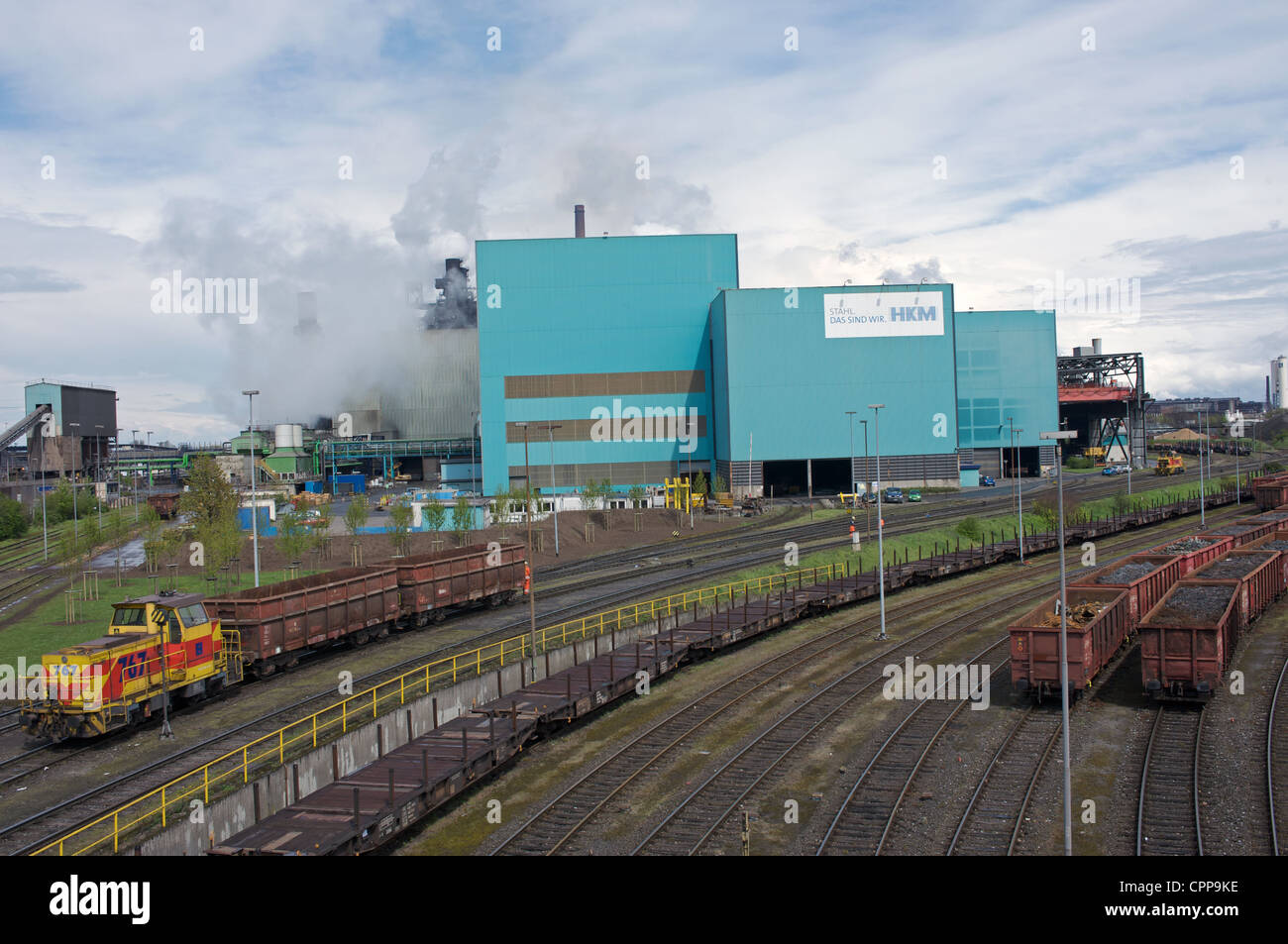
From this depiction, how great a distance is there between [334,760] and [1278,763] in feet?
63.9

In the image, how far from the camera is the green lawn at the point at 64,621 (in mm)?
33312

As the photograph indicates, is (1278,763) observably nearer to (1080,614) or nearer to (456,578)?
(1080,614)

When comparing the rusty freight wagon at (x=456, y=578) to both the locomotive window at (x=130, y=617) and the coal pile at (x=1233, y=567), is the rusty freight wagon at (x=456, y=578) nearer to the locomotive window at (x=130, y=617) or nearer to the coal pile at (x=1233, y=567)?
the locomotive window at (x=130, y=617)

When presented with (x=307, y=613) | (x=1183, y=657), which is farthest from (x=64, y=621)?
(x=1183, y=657)

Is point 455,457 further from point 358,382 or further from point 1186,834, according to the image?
point 1186,834

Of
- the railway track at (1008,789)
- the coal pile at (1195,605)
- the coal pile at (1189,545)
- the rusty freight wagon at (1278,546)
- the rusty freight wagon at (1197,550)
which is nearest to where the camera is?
the railway track at (1008,789)

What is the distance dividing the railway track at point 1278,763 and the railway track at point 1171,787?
1.18 metres

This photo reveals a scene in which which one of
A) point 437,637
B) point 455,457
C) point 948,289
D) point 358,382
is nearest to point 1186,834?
point 437,637

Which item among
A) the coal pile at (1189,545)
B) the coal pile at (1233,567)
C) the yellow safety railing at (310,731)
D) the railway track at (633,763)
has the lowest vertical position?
the railway track at (633,763)

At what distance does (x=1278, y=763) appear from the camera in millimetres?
19438

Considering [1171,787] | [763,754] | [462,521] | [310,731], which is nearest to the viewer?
[1171,787]

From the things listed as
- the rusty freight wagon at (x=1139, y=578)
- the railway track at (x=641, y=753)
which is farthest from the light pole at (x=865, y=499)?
the railway track at (x=641, y=753)

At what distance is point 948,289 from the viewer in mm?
85750
